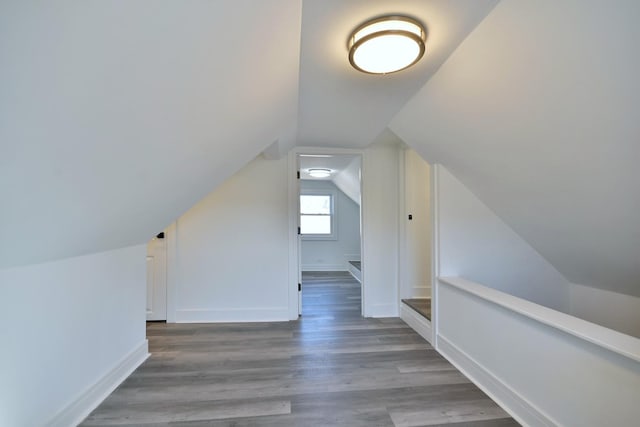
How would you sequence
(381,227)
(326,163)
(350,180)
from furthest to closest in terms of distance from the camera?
(350,180)
(326,163)
(381,227)

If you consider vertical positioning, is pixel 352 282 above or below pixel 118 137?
below

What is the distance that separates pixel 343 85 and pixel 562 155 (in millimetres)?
1285

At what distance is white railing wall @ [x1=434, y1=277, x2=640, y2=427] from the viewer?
1.13m

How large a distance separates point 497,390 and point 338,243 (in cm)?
442

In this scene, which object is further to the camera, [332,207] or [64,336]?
[332,207]

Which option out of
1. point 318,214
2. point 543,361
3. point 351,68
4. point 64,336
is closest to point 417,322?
point 543,361

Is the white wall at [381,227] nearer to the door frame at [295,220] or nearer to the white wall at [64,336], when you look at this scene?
the door frame at [295,220]

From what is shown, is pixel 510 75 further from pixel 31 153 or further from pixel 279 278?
pixel 279 278

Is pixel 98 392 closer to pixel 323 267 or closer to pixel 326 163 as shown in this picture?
pixel 326 163

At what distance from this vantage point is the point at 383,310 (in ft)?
10.6

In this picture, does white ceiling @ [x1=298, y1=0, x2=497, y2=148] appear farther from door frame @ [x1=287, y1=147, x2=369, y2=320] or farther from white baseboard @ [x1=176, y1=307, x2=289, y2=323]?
white baseboard @ [x1=176, y1=307, x2=289, y2=323]

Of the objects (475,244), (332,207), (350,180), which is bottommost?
(475,244)

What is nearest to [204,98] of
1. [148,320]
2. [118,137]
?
[118,137]

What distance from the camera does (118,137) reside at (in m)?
0.96
